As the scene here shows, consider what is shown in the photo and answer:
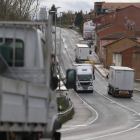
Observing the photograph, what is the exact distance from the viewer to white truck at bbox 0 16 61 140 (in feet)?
23.6

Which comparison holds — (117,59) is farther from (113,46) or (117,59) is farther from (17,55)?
(17,55)

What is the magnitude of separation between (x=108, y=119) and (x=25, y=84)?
76.3ft

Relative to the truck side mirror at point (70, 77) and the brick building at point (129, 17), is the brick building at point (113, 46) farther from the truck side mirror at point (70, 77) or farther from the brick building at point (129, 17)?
the truck side mirror at point (70, 77)

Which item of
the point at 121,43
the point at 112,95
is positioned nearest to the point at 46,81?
the point at 112,95

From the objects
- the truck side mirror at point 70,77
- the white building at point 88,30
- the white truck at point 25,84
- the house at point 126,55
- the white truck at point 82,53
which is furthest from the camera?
the white building at point 88,30

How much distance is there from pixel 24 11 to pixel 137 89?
66.7 ft

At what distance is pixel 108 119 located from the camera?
30.0 meters

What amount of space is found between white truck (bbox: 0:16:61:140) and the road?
12.0 metres

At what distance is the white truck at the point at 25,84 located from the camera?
7.18 meters

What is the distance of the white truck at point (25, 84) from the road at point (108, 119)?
12.0 meters

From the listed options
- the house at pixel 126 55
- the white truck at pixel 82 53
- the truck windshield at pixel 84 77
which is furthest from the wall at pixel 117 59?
the truck windshield at pixel 84 77

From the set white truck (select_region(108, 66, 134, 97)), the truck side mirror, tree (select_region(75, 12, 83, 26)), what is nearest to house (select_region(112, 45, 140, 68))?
white truck (select_region(108, 66, 134, 97))

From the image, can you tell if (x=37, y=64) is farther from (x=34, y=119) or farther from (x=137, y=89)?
(x=137, y=89)

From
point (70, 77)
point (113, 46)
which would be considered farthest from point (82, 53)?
point (70, 77)
